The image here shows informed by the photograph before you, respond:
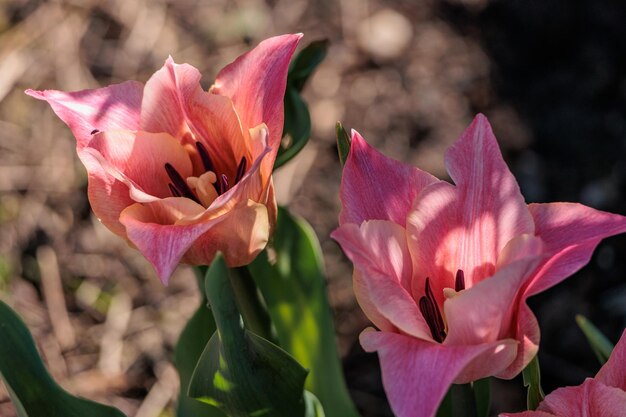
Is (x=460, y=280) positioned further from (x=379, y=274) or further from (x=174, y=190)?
Result: (x=174, y=190)

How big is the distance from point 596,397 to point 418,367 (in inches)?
7.2

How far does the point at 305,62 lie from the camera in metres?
1.25

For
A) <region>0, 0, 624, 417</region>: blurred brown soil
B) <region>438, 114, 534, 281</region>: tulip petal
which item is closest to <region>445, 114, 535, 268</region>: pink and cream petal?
<region>438, 114, 534, 281</region>: tulip petal

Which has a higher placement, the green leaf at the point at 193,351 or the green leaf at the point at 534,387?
the green leaf at the point at 534,387

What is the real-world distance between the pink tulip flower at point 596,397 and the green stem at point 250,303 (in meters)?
0.37

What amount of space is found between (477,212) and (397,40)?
1.74 m

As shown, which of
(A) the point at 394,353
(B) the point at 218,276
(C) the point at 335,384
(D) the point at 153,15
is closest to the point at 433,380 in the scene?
(A) the point at 394,353

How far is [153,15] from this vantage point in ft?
8.45

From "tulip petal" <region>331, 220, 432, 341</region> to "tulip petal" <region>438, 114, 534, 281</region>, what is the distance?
0.08 metres

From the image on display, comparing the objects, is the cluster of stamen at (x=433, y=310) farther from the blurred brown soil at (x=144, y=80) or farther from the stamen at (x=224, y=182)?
the blurred brown soil at (x=144, y=80)

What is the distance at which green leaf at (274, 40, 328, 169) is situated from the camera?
119 cm

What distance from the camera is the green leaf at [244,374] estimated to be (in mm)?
866

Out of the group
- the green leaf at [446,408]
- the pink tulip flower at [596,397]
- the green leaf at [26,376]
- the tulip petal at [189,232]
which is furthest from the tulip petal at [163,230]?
the green leaf at [446,408]

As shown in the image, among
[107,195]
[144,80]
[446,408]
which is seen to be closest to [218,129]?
[107,195]
